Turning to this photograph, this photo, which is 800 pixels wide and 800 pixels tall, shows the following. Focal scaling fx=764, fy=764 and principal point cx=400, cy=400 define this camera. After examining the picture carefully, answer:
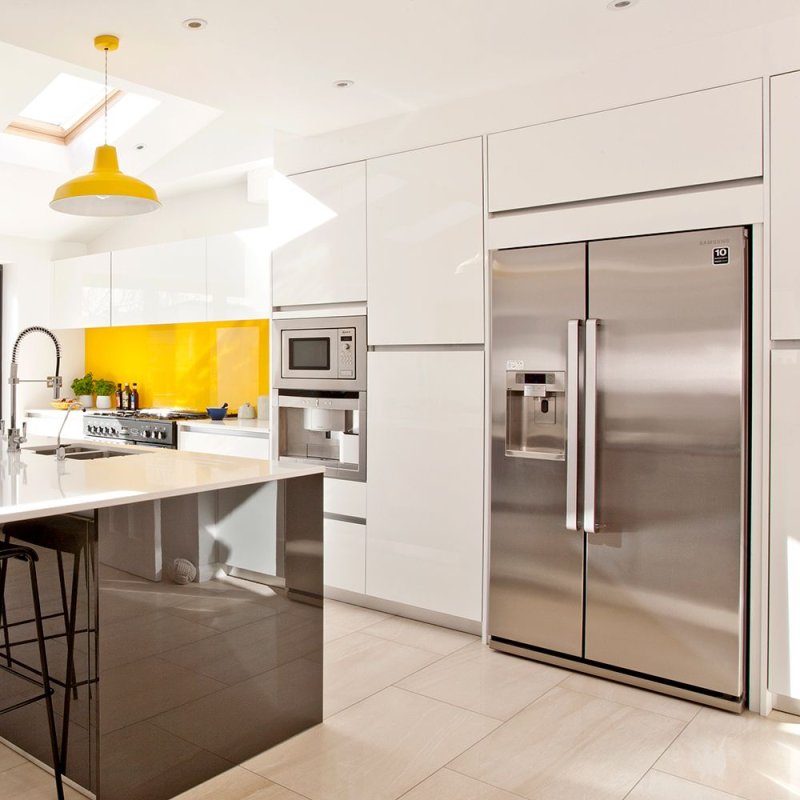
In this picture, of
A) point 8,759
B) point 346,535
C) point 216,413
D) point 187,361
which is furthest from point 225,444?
point 8,759

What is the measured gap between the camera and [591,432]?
121 inches

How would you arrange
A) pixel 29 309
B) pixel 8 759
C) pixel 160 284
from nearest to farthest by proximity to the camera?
pixel 8 759
pixel 160 284
pixel 29 309

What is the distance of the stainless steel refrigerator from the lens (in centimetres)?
283

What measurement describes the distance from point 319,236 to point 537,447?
169 centimetres

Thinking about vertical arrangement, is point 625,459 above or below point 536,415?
below

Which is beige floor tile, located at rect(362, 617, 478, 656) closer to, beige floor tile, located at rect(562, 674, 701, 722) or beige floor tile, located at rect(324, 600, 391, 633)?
beige floor tile, located at rect(324, 600, 391, 633)

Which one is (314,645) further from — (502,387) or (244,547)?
(502,387)

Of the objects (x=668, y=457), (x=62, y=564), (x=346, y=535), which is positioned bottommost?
(x=346, y=535)

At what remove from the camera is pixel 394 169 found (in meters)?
3.77

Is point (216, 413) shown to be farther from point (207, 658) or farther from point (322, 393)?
point (207, 658)

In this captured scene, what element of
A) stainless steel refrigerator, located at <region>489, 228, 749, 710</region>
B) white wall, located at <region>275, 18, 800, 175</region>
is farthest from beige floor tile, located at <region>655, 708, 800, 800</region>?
white wall, located at <region>275, 18, 800, 175</region>

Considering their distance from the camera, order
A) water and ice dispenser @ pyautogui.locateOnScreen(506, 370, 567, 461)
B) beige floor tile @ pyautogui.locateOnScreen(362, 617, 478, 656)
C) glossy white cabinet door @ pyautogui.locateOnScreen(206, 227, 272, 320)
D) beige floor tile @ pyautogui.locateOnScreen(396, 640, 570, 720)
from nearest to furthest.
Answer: beige floor tile @ pyautogui.locateOnScreen(396, 640, 570, 720)
water and ice dispenser @ pyautogui.locateOnScreen(506, 370, 567, 461)
beige floor tile @ pyautogui.locateOnScreen(362, 617, 478, 656)
glossy white cabinet door @ pyautogui.locateOnScreen(206, 227, 272, 320)

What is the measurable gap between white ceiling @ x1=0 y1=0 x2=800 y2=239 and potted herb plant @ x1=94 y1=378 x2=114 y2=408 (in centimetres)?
365

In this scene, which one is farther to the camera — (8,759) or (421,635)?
(421,635)
